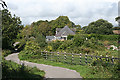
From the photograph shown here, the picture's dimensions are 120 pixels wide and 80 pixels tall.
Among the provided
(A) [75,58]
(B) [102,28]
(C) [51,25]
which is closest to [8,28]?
(A) [75,58]

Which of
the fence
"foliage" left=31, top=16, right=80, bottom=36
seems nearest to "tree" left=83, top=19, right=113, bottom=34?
"foliage" left=31, top=16, right=80, bottom=36

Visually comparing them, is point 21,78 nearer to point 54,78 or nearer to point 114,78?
point 54,78

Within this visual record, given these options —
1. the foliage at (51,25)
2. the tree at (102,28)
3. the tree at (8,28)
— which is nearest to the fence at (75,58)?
the tree at (8,28)

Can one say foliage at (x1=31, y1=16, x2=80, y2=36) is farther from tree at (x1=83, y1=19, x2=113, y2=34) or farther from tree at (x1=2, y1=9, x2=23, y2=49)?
tree at (x1=2, y1=9, x2=23, y2=49)

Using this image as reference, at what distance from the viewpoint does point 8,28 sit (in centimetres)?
2300

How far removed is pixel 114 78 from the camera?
7656 mm

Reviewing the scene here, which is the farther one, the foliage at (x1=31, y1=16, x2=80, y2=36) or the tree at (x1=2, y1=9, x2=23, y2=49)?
the foliage at (x1=31, y1=16, x2=80, y2=36)

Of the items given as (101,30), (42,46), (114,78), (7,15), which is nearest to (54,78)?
(114,78)

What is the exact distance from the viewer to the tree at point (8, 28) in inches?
894

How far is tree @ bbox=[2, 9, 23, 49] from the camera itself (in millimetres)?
22706

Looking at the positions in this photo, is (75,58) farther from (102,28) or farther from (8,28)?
(102,28)

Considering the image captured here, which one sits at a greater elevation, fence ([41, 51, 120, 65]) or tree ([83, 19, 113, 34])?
tree ([83, 19, 113, 34])

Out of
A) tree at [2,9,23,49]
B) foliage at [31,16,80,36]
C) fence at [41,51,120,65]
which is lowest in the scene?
fence at [41,51,120,65]

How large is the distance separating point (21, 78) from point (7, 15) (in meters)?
19.9
